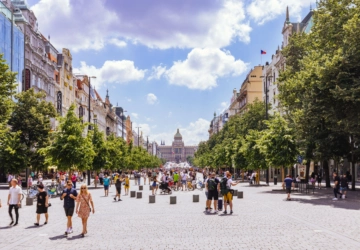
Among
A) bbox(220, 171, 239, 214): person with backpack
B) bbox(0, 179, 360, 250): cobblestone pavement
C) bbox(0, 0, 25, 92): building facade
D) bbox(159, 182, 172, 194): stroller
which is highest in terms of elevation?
bbox(0, 0, 25, 92): building facade

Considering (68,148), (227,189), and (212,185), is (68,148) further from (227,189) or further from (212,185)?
(227,189)

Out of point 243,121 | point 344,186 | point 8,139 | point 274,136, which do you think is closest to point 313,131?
point 274,136

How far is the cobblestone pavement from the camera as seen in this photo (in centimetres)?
1335

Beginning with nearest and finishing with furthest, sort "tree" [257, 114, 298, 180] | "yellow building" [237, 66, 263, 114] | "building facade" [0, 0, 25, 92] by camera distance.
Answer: "tree" [257, 114, 298, 180], "building facade" [0, 0, 25, 92], "yellow building" [237, 66, 263, 114]

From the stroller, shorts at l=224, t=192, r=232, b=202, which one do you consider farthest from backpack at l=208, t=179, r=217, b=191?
the stroller

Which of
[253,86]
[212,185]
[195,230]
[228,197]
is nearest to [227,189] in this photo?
[228,197]

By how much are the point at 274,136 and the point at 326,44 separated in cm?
949

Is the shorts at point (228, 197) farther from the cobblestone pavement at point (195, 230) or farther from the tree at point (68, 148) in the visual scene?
the tree at point (68, 148)

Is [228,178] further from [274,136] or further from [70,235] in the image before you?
[274,136]

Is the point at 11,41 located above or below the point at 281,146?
above

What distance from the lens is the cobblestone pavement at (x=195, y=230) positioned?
1335 cm

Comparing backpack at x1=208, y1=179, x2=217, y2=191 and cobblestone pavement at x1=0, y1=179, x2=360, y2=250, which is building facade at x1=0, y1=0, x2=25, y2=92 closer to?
cobblestone pavement at x1=0, y1=179, x2=360, y2=250

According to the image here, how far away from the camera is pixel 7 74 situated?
26.7m

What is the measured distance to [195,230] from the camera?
A: 16.1 meters
